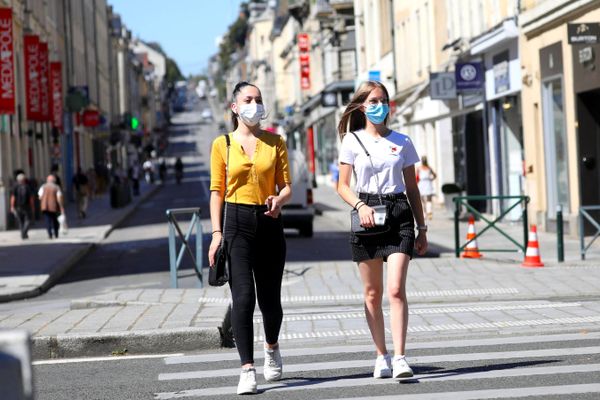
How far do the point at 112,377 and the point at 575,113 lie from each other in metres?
16.8

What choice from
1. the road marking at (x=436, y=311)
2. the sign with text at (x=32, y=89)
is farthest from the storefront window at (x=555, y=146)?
the sign with text at (x=32, y=89)

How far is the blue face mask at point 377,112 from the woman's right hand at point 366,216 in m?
0.52

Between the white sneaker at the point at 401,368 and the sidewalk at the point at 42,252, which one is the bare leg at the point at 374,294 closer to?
the white sneaker at the point at 401,368

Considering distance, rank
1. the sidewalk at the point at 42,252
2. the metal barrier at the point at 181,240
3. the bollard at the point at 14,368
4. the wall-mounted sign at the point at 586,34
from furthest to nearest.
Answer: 1. the wall-mounted sign at the point at 586,34
2. the sidewalk at the point at 42,252
3. the metal barrier at the point at 181,240
4. the bollard at the point at 14,368

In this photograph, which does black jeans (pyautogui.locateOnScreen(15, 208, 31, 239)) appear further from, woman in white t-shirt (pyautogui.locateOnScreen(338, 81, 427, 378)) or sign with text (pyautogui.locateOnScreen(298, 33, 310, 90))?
sign with text (pyautogui.locateOnScreen(298, 33, 310, 90))

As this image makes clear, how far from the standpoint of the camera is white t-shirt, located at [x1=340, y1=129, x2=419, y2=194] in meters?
7.75

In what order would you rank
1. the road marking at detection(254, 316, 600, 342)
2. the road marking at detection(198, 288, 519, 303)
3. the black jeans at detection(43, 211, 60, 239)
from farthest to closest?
the black jeans at detection(43, 211, 60, 239), the road marking at detection(198, 288, 519, 303), the road marking at detection(254, 316, 600, 342)

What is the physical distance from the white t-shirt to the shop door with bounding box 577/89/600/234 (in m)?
16.6

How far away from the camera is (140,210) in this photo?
51.8 meters

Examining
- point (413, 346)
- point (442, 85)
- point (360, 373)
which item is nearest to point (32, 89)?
point (442, 85)

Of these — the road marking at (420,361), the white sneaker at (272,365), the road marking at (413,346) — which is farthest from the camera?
the road marking at (413,346)

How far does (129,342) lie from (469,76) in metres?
24.0

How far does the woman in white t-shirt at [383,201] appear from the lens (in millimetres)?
7652

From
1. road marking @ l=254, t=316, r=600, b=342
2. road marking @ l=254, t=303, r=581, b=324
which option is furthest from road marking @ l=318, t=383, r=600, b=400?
road marking @ l=254, t=303, r=581, b=324
